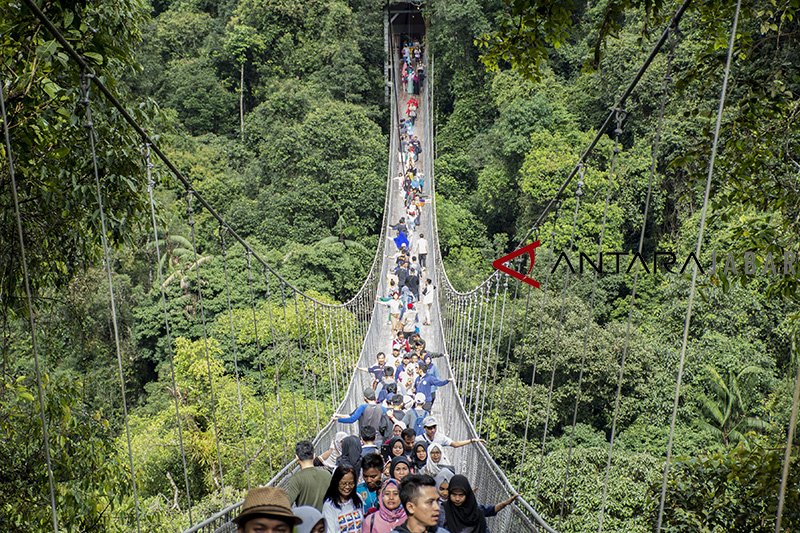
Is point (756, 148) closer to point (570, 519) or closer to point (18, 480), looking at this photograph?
point (18, 480)

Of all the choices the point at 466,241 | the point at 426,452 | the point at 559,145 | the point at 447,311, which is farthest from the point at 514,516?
the point at 466,241

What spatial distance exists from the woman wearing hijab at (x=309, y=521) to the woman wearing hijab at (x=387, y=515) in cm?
62

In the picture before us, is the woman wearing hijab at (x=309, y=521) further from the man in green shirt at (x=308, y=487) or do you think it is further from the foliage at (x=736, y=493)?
the foliage at (x=736, y=493)

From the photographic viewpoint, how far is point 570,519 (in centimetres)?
690

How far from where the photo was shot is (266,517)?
126 cm

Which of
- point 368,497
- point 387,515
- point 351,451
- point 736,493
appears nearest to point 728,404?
point 736,493

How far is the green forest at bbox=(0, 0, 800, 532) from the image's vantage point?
2.91 meters

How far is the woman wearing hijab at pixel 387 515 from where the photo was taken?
7.71 feet

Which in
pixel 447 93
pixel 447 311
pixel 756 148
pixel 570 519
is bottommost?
pixel 570 519

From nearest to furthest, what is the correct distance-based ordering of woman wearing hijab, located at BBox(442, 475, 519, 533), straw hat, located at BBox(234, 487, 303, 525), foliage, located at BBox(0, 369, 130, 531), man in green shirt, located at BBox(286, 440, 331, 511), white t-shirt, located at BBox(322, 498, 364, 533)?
straw hat, located at BBox(234, 487, 303, 525), white t-shirt, located at BBox(322, 498, 364, 533), woman wearing hijab, located at BBox(442, 475, 519, 533), man in green shirt, located at BBox(286, 440, 331, 511), foliage, located at BBox(0, 369, 130, 531)

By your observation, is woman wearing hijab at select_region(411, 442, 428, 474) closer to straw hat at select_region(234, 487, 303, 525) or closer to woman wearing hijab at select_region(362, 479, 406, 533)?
woman wearing hijab at select_region(362, 479, 406, 533)

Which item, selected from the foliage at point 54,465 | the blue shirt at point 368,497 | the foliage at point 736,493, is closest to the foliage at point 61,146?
the foliage at point 54,465

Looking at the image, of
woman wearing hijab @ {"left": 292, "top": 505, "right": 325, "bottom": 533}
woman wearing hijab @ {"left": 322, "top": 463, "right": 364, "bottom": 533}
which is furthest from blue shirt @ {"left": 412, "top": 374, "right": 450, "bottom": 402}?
woman wearing hijab @ {"left": 292, "top": 505, "right": 325, "bottom": 533}

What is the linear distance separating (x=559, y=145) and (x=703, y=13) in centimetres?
1199
